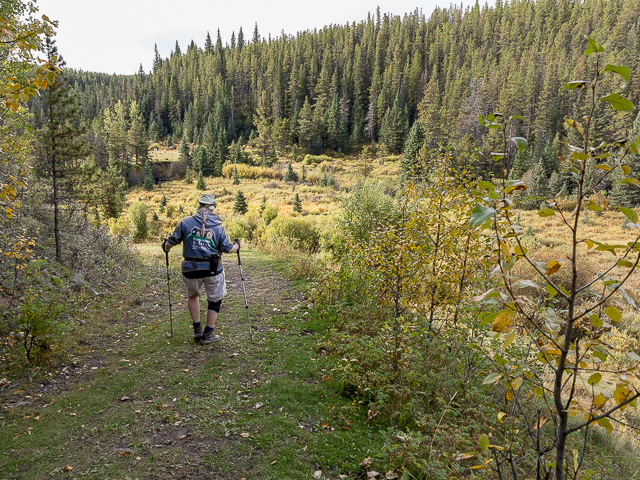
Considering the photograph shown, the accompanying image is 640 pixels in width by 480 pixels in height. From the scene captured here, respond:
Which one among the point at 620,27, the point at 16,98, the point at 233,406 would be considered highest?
the point at 620,27

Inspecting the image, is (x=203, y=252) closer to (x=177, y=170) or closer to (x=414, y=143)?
(x=414, y=143)

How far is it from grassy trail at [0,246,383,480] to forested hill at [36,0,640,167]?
56.5m

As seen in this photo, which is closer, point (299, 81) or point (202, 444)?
point (202, 444)

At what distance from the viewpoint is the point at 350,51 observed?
9038 cm

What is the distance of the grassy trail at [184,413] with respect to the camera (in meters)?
3.06

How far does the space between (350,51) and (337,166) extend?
154 ft

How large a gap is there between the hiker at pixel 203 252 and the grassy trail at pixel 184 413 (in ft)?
2.16

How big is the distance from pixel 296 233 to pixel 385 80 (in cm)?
7123

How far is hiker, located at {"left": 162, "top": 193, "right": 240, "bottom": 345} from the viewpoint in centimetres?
520

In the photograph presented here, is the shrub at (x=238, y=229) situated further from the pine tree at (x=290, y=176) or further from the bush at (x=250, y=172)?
the bush at (x=250, y=172)

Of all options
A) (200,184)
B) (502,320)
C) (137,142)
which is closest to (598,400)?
(502,320)

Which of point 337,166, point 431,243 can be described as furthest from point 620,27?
point 431,243

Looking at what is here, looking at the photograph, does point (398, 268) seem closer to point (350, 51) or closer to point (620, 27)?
point (620, 27)

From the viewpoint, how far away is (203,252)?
5227 millimetres
